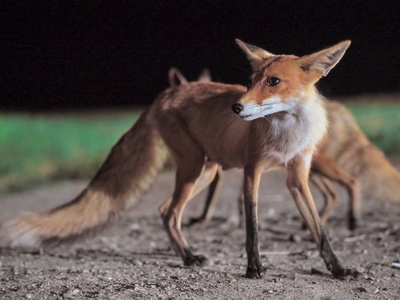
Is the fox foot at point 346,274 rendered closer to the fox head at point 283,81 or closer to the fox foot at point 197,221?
the fox head at point 283,81

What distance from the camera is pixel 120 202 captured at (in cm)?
585

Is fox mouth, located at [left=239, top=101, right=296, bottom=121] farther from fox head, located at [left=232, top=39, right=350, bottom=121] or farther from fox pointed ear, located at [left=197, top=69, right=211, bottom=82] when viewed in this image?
fox pointed ear, located at [left=197, top=69, right=211, bottom=82]

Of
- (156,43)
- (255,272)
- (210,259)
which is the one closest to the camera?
(255,272)

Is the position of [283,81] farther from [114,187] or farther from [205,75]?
[205,75]

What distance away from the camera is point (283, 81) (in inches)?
165

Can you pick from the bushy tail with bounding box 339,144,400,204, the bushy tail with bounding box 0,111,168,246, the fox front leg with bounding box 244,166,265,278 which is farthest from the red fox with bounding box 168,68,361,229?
the fox front leg with bounding box 244,166,265,278

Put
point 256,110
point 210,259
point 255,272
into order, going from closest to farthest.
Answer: point 256,110 → point 255,272 → point 210,259

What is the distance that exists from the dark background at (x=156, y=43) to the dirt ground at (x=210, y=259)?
4.70ft

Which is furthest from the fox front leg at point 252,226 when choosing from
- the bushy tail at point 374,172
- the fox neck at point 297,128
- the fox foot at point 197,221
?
the fox foot at point 197,221

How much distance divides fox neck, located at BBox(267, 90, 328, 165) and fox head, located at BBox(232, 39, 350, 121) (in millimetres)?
84

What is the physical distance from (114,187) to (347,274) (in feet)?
7.31

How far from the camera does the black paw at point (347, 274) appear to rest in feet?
15.3

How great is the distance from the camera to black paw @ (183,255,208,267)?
535 cm

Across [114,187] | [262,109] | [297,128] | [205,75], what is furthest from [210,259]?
[205,75]
